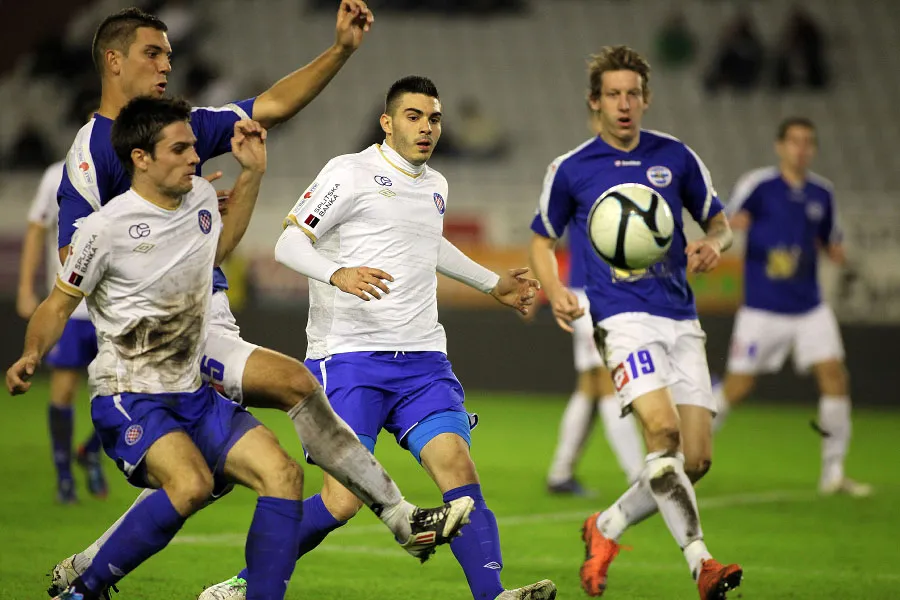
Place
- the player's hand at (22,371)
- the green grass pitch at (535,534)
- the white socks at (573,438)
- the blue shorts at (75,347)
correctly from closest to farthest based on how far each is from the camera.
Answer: the player's hand at (22,371)
the green grass pitch at (535,534)
the blue shorts at (75,347)
the white socks at (573,438)

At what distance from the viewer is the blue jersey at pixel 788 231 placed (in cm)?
1043

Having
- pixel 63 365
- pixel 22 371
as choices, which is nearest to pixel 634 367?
pixel 22 371

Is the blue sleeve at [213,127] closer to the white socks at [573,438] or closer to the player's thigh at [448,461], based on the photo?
the player's thigh at [448,461]

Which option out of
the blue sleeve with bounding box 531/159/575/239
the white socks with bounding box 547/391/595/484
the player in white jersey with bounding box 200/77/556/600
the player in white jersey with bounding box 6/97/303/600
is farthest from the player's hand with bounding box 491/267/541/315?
the white socks with bounding box 547/391/595/484

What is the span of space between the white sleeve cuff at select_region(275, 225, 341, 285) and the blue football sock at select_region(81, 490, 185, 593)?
108 cm

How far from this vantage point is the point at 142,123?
16.2 feet

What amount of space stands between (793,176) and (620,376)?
15.6 ft

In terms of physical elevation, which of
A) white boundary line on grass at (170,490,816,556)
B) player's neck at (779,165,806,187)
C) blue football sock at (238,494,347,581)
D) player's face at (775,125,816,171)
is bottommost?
white boundary line on grass at (170,490,816,556)

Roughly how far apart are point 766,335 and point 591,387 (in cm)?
159

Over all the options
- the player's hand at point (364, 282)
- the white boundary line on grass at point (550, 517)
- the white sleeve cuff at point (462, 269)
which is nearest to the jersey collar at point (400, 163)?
the white sleeve cuff at point (462, 269)

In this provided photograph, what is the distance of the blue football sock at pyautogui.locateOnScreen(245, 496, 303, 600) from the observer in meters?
4.86

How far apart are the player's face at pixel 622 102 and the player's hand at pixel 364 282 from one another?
1869 mm

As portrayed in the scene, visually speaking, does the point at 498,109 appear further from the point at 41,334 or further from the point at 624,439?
the point at 41,334

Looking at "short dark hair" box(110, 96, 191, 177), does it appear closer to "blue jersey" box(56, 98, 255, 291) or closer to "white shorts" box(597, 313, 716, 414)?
"blue jersey" box(56, 98, 255, 291)
